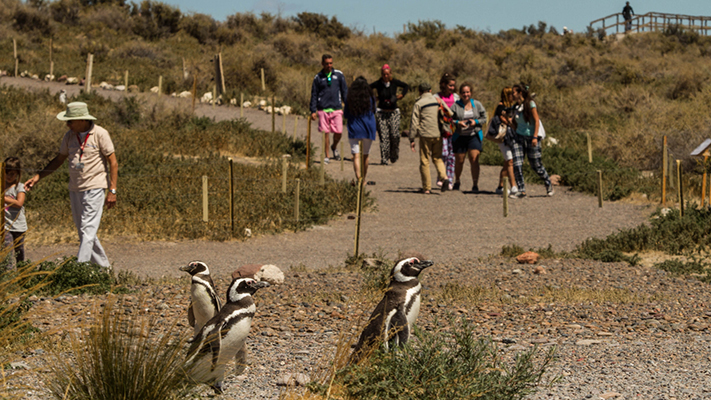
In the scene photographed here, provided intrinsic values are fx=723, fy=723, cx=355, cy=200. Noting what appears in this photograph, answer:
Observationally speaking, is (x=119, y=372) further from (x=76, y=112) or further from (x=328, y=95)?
(x=328, y=95)

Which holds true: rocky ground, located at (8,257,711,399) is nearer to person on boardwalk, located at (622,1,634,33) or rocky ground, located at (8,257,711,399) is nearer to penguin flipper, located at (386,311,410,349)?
penguin flipper, located at (386,311,410,349)

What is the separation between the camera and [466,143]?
522 inches

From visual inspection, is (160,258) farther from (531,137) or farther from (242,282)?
(531,137)

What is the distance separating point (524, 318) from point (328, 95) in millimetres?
8715

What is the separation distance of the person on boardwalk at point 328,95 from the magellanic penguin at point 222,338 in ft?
33.0

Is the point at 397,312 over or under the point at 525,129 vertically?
under

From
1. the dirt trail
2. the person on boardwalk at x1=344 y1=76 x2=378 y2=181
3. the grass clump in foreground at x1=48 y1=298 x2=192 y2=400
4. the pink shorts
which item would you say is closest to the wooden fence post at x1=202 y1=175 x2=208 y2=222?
the dirt trail

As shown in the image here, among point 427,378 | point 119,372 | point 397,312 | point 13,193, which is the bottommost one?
point 427,378

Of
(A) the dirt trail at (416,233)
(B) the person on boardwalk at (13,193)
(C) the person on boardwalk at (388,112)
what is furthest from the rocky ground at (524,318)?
(C) the person on boardwalk at (388,112)

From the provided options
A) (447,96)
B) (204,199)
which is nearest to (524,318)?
(204,199)

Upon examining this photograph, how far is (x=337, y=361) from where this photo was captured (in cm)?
400

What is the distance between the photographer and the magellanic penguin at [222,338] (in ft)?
12.1

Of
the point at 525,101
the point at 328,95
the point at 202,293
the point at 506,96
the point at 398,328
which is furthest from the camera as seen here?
the point at 328,95

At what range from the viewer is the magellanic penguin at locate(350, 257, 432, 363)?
416 centimetres
